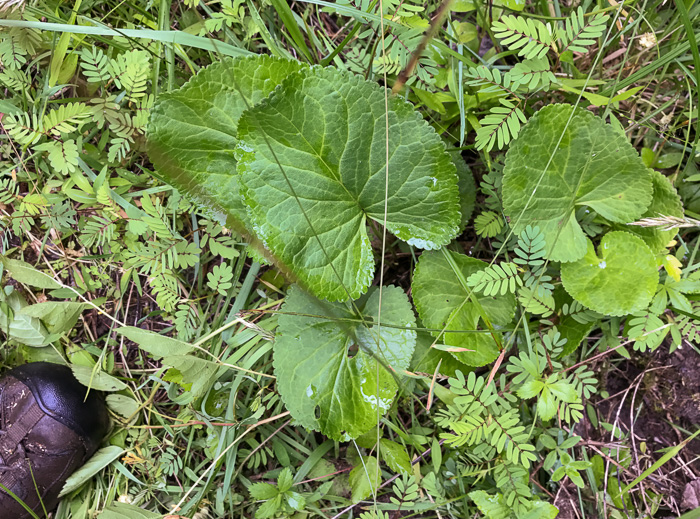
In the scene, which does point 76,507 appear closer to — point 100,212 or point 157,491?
point 157,491

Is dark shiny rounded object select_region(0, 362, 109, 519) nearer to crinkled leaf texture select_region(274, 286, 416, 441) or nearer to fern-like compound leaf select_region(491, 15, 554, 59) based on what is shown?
crinkled leaf texture select_region(274, 286, 416, 441)

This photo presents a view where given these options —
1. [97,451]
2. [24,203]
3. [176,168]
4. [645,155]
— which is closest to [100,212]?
[24,203]

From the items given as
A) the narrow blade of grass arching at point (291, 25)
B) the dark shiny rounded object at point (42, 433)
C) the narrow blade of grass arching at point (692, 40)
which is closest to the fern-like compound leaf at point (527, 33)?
the narrow blade of grass arching at point (692, 40)

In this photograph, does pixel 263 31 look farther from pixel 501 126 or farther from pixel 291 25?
pixel 501 126

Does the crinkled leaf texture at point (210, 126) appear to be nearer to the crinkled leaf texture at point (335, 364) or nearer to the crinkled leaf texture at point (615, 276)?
the crinkled leaf texture at point (335, 364)

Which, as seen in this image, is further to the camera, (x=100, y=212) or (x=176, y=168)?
(x=100, y=212)
